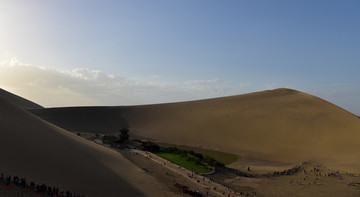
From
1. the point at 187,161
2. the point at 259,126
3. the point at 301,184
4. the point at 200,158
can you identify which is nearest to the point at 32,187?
the point at 187,161

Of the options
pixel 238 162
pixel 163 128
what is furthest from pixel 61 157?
pixel 163 128

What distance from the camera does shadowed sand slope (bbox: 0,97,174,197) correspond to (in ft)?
48.6

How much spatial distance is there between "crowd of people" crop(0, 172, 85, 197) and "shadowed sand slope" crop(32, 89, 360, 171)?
110 feet

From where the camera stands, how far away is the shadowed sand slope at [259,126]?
42.4 metres

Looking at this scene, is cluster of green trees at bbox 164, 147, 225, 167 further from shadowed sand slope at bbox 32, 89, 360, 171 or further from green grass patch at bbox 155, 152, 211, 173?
shadowed sand slope at bbox 32, 89, 360, 171

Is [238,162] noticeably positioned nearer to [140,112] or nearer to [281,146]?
[281,146]

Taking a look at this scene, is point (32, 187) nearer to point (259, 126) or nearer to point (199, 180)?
point (199, 180)

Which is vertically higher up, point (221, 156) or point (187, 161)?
point (187, 161)

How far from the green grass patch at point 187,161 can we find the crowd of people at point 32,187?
55.1 ft

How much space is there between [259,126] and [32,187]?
154ft

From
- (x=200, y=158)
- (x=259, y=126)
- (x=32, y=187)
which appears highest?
(x=259, y=126)

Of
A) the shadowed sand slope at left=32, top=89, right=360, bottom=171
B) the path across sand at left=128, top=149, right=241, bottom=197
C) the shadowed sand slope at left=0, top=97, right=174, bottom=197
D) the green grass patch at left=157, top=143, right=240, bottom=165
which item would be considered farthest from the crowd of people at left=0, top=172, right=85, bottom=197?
the shadowed sand slope at left=32, top=89, right=360, bottom=171

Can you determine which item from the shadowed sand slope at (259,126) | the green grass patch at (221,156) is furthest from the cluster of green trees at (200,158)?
the shadowed sand slope at (259,126)

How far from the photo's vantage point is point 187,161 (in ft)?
103
